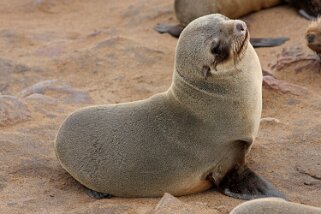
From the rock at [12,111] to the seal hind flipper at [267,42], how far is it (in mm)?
2874

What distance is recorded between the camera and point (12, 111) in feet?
20.1

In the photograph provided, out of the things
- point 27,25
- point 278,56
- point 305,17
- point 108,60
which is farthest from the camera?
point 27,25

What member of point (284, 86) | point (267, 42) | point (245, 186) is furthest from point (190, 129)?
point (267, 42)

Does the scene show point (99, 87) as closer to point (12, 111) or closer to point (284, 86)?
point (12, 111)

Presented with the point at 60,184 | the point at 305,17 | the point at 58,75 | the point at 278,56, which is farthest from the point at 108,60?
the point at 60,184

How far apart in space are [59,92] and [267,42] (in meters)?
2.44

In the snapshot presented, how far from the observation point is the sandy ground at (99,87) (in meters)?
4.90

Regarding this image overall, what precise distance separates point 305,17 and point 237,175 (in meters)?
4.32

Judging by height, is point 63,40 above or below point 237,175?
below

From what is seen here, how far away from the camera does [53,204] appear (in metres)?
4.79

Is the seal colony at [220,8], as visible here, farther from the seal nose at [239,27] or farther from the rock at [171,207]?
the rock at [171,207]

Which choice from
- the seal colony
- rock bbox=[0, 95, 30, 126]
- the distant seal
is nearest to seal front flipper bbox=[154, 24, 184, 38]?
the seal colony

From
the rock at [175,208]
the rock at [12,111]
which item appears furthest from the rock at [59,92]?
the rock at [175,208]

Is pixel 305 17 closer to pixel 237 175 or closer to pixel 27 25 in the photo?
pixel 27 25
